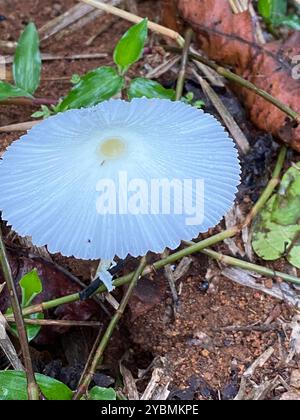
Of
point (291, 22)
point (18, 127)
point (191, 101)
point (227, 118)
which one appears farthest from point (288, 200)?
point (18, 127)

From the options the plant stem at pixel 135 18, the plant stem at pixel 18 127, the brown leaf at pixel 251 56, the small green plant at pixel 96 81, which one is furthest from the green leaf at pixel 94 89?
the brown leaf at pixel 251 56

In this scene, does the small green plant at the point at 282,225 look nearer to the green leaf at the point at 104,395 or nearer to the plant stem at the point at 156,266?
the plant stem at the point at 156,266

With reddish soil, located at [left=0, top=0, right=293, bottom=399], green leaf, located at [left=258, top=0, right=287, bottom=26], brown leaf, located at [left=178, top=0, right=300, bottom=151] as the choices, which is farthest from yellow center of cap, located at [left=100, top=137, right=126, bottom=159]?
green leaf, located at [left=258, top=0, right=287, bottom=26]

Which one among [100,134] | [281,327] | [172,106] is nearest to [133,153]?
[100,134]

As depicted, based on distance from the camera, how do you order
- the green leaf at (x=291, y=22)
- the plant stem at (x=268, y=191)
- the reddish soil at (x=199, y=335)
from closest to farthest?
the reddish soil at (x=199, y=335), the plant stem at (x=268, y=191), the green leaf at (x=291, y=22)
